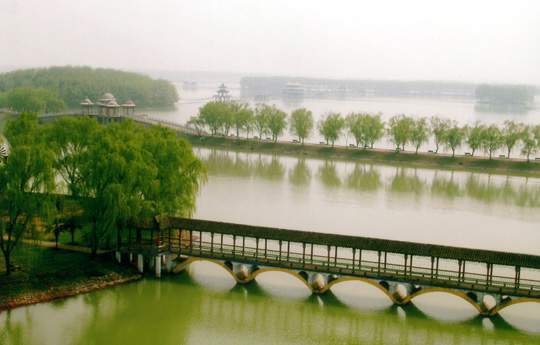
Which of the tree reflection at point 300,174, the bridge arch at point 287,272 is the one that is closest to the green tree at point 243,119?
the tree reflection at point 300,174

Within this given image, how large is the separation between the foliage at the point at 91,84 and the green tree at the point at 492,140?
49092 millimetres

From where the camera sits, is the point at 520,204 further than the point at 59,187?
Yes

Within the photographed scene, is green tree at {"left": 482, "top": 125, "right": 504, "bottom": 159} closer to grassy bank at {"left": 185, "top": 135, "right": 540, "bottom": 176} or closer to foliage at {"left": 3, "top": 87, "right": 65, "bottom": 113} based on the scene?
grassy bank at {"left": 185, "top": 135, "right": 540, "bottom": 176}

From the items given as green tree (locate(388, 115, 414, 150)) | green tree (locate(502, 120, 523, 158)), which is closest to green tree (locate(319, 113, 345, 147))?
green tree (locate(388, 115, 414, 150))

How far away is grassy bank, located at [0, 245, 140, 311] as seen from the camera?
1892cm

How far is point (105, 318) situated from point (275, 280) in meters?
5.37

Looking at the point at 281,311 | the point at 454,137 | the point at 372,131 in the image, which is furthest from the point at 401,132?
the point at 281,311

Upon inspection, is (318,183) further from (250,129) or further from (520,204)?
(250,129)

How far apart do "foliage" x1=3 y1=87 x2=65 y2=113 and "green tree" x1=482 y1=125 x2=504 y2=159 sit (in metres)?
38.5

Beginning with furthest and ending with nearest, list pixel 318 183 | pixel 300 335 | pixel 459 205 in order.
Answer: pixel 318 183 < pixel 459 205 < pixel 300 335

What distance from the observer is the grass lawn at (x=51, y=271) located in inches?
754

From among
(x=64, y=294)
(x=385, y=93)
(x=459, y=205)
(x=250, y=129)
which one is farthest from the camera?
(x=385, y=93)

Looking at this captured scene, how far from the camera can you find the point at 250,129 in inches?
2249

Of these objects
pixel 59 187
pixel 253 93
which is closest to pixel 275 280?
pixel 59 187
